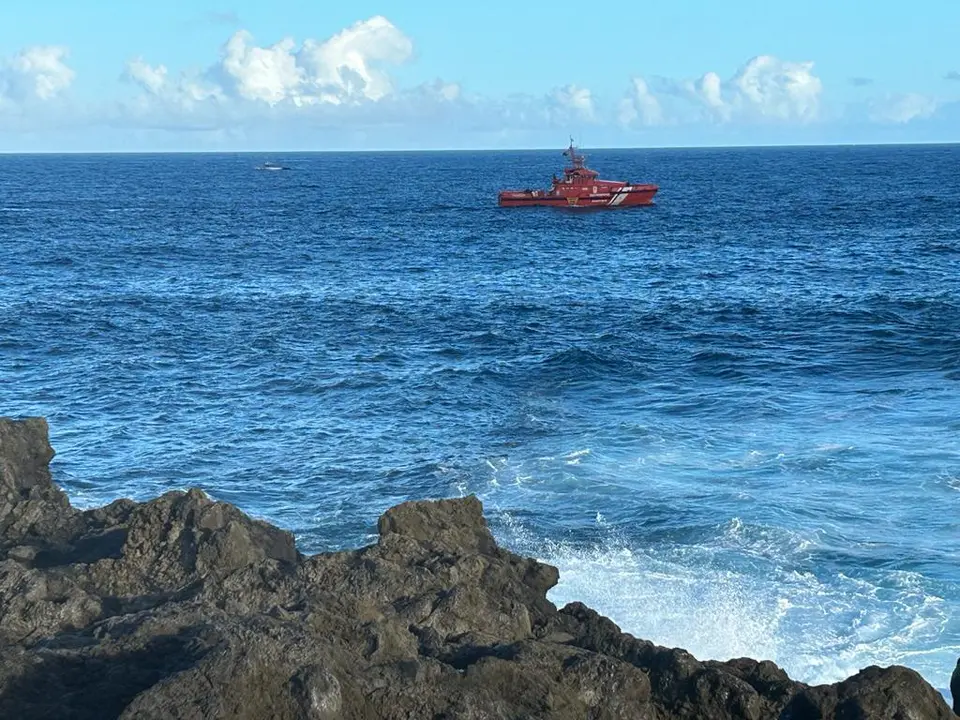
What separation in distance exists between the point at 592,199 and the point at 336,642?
108 metres

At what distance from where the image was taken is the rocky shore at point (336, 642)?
12406 millimetres

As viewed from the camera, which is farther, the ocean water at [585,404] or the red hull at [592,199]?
the red hull at [592,199]

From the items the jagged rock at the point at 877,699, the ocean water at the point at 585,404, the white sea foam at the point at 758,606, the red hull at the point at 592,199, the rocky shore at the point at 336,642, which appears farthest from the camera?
the red hull at the point at 592,199

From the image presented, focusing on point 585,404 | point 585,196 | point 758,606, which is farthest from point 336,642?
point 585,196

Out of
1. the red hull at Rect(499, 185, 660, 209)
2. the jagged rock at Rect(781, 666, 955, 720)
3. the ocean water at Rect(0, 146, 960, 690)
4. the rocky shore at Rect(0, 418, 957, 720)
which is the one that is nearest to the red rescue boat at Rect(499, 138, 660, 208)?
the red hull at Rect(499, 185, 660, 209)

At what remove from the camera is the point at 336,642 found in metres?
13.5

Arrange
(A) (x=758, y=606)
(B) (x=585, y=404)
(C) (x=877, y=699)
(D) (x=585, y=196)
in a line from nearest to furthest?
(C) (x=877, y=699) < (A) (x=758, y=606) < (B) (x=585, y=404) < (D) (x=585, y=196)

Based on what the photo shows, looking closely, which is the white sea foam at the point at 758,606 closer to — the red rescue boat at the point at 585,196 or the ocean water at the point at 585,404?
the ocean water at the point at 585,404

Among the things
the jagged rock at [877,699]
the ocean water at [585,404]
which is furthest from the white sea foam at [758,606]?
the jagged rock at [877,699]

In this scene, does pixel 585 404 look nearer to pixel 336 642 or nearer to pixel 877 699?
pixel 877 699

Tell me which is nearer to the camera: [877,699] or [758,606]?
[877,699]

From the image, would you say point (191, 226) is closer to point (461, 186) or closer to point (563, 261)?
point (563, 261)

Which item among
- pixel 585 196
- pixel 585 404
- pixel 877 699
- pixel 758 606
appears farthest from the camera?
pixel 585 196

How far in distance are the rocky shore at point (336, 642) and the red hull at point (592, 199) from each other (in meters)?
102
